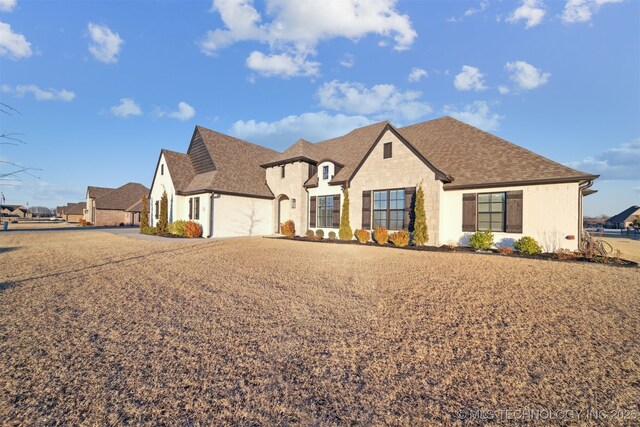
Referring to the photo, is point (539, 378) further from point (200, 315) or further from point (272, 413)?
point (200, 315)

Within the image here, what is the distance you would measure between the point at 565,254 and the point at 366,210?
30.9 ft

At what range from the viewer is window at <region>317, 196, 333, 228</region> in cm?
1918

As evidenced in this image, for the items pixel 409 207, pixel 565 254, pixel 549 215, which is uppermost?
pixel 409 207

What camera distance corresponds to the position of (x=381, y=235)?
15312 mm

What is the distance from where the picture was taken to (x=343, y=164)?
1991cm

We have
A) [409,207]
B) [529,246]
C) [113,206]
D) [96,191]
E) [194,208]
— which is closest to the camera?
[529,246]

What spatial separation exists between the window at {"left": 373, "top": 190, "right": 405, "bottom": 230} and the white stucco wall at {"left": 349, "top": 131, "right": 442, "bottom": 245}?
44 centimetres

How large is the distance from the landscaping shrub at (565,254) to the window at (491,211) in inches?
89.9

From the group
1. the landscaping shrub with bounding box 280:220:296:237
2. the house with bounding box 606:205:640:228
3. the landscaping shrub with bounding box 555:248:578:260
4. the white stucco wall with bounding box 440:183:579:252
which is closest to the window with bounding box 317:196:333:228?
the landscaping shrub with bounding box 280:220:296:237

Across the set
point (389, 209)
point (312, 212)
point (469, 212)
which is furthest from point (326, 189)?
point (469, 212)

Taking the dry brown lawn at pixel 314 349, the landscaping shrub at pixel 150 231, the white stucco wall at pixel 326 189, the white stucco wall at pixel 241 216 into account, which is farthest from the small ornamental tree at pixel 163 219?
the dry brown lawn at pixel 314 349

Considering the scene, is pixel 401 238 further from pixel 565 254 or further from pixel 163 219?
pixel 163 219

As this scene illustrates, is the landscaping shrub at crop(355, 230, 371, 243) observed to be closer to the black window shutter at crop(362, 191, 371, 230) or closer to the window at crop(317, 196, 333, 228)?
the black window shutter at crop(362, 191, 371, 230)

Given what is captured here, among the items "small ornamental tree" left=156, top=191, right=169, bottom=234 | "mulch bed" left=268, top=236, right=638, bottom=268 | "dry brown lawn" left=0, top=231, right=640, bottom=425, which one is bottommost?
"dry brown lawn" left=0, top=231, right=640, bottom=425
